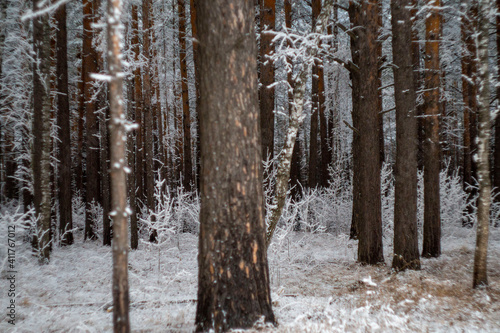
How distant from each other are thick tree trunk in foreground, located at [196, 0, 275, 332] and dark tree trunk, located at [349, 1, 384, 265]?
4.74 metres

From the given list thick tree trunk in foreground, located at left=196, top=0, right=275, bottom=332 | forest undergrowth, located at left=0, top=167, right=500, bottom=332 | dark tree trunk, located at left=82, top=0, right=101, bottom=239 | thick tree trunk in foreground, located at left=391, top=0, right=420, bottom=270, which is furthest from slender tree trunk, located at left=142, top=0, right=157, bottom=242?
thick tree trunk in foreground, located at left=391, top=0, right=420, bottom=270

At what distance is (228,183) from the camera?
3.20 meters

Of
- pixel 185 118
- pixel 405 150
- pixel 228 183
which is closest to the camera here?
pixel 228 183

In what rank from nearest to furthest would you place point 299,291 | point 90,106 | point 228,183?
point 228,183 < point 299,291 < point 90,106

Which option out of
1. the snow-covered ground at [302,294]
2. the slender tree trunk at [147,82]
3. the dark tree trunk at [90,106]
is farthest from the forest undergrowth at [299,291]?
the slender tree trunk at [147,82]

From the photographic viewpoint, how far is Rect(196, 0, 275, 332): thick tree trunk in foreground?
3168 mm

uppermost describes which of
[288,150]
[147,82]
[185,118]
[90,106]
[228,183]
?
[147,82]

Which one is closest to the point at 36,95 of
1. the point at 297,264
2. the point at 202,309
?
the point at 202,309

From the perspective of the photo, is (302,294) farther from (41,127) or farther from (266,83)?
(41,127)

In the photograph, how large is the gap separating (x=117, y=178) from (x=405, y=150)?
6.40m

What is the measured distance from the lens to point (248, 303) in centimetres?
320

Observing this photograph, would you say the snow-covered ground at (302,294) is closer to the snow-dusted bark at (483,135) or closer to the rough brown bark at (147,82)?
the snow-dusted bark at (483,135)

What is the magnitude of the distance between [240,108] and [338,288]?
4.47 metres

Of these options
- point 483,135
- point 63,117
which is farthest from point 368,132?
point 63,117
